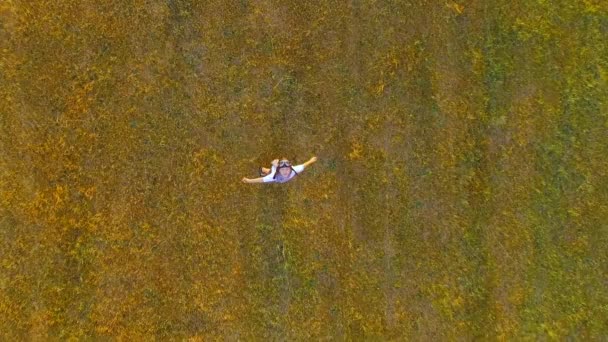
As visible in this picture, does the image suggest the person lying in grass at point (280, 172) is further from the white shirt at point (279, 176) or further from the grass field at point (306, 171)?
the grass field at point (306, 171)

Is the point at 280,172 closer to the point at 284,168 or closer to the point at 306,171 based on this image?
the point at 284,168

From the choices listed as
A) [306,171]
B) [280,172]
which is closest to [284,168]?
[280,172]

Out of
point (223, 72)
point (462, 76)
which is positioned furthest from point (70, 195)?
point (462, 76)

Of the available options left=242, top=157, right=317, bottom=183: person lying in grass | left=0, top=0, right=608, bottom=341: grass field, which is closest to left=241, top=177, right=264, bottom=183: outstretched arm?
left=242, top=157, right=317, bottom=183: person lying in grass

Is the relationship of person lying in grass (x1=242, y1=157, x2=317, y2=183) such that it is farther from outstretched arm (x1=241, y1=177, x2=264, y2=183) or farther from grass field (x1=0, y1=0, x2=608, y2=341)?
grass field (x1=0, y1=0, x2=608, y2=341)

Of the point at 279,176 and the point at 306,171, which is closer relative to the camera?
the point at 279,176
